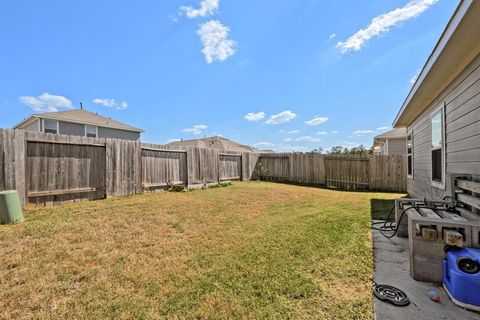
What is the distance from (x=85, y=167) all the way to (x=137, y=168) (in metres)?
1.51

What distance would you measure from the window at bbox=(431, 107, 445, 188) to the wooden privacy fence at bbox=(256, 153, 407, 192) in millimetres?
4484

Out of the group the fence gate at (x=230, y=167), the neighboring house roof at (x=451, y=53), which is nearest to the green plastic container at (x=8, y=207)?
the neighboring house roof at (x=451, y=53)

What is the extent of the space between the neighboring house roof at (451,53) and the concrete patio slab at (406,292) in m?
2.63

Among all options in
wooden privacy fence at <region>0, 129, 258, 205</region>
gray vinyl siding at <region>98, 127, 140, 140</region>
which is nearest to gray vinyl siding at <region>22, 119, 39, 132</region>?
gray vinyl siding at <region>98, 127, 140, 140</region>

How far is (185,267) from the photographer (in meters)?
2.41

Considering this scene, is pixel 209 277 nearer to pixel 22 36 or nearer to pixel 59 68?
pixel 22 36

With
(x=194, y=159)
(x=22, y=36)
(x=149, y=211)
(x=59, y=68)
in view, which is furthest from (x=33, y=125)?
(x=149, y=211)

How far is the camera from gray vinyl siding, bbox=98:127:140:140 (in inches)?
585

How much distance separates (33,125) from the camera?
540 inches

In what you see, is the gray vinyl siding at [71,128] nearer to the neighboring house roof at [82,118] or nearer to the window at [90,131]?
the window at [90,131]

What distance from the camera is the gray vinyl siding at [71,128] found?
1334 cm

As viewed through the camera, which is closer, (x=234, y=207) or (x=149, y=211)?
(x=149, y=211)

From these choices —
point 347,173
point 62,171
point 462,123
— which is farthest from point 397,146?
point 62,171

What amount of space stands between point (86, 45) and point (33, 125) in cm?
902
